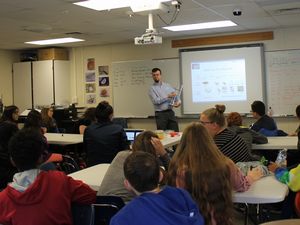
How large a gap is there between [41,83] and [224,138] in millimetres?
7016

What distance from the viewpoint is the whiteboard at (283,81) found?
7.59 m

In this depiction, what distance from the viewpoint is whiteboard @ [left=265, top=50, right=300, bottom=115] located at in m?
7.59

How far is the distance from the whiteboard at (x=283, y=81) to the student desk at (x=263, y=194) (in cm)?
529

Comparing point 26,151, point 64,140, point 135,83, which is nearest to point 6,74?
point 135,83

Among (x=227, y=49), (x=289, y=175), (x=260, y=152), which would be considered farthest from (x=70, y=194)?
(x=227, y=49)

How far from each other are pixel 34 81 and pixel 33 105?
571 millimetres

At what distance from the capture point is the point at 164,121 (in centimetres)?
752

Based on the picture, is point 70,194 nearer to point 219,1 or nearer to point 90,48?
point 219,1

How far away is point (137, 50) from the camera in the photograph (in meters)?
8.94

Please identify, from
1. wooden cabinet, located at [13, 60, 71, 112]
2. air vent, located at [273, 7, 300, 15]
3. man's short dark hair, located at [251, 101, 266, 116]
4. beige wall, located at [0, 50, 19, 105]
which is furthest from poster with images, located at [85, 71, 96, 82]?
man's short dark hair, located at [251, 101, 266, 116]

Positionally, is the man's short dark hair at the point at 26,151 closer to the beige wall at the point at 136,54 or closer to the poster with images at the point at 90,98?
the beige wall at the point at 136,54

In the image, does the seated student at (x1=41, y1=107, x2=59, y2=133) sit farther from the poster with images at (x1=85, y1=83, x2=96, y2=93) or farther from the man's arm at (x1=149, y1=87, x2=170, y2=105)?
the poster with images at (x1=85, y1=83, x2=96, y2=93)

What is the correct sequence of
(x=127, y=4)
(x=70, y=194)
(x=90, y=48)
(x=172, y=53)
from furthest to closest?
(x=90, y=48)
(x=172, y=53)
(x=127, y=4)
(x=70, y=194)

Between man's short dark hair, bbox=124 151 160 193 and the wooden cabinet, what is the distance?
8.00 m
